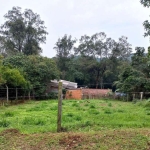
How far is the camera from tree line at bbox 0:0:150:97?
1250 inches

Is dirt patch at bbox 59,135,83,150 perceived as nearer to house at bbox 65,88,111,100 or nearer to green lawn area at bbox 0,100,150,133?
green lawn area at bbox 0,100,150,133

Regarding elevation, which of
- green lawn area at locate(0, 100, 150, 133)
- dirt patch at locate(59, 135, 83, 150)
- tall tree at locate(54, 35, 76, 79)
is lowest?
green lawn area at locate(0, 100, 150, 133)

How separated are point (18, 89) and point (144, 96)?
16924 mm

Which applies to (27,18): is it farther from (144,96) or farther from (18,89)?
(144,96)

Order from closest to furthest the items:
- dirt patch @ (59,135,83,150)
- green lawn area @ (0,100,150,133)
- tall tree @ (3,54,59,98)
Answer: dirt patch @ (59,135,83,150)
green lawn area @ (0,100,150,133)
tall tree @ (3,54,59,98)

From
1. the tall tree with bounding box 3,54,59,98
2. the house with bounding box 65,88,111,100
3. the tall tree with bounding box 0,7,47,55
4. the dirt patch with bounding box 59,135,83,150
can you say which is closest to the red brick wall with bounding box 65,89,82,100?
the house with bounding box 65,88,111,100

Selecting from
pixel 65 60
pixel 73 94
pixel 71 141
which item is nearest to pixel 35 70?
pixel 73 94

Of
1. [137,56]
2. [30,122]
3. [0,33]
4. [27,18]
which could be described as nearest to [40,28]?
[27,18]

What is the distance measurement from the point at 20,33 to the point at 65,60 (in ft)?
40.9

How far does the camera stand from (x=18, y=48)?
1785 inches

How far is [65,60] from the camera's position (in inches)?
2071

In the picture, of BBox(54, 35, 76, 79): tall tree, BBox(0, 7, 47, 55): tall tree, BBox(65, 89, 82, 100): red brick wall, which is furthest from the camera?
BBox(54, 35, 76, 79): tall tree

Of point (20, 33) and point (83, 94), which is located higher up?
point (20, 33)

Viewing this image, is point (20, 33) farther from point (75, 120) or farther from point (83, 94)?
point (75, 120)
